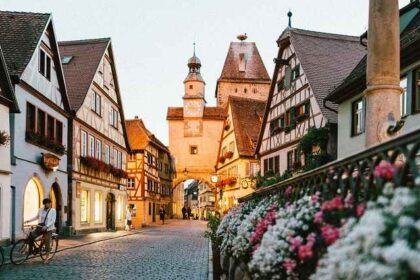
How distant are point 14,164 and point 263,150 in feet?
65.6

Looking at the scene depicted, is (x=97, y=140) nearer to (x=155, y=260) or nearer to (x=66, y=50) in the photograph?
(x=66, y=50)

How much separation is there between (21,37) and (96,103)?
9.67 m

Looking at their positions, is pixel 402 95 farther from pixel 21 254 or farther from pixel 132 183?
pixel 132 183

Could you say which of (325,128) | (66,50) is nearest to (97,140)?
(66,50)

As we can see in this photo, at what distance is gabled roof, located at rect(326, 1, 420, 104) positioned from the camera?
16.3 metres

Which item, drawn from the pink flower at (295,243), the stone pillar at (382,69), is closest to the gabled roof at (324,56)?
the stone pillar at (382,69)

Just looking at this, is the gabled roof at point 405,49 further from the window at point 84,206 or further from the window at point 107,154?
the window at point 107,154

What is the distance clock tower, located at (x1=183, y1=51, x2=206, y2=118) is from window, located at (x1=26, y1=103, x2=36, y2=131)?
47.2 m

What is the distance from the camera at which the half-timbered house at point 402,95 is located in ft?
53.9

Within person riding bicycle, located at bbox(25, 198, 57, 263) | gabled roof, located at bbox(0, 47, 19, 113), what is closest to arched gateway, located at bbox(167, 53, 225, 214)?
gabled roof, located at bbox(0, 47, 19, 113)

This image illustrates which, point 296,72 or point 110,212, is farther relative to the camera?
point 110,212

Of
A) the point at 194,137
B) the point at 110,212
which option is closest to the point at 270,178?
the point at 110,212

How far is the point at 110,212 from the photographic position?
3666 centimetres

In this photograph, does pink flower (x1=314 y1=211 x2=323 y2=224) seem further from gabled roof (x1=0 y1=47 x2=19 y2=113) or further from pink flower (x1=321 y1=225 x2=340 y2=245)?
gabled roof (x1=0 y1=47 x2=19 y2=113)
